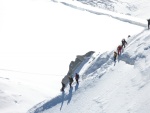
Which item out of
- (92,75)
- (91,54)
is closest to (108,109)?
(92,75)

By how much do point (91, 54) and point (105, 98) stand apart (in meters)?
9.33

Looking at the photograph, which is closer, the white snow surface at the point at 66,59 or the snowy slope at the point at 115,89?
the snowy slope at the point at 115,89

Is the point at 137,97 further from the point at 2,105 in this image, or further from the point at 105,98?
the point at 2,105

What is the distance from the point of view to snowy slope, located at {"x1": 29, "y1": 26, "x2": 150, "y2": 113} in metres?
21.2

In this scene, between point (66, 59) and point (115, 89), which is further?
point (66, 59)

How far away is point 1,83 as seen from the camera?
36812 millimetres

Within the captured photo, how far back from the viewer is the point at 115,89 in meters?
23.0

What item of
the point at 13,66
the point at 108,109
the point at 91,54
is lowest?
the point at 13,66

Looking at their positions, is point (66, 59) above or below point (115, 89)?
below

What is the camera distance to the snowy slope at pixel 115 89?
21250 millimetres

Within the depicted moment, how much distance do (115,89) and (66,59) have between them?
3705cm

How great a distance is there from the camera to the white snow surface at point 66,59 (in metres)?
22.9

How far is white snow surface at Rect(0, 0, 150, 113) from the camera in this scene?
22.9 metres

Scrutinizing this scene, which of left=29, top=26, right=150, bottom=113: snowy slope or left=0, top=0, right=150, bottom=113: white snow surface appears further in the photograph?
left=0, top=0, right=150, bottom=113: white snow surface
